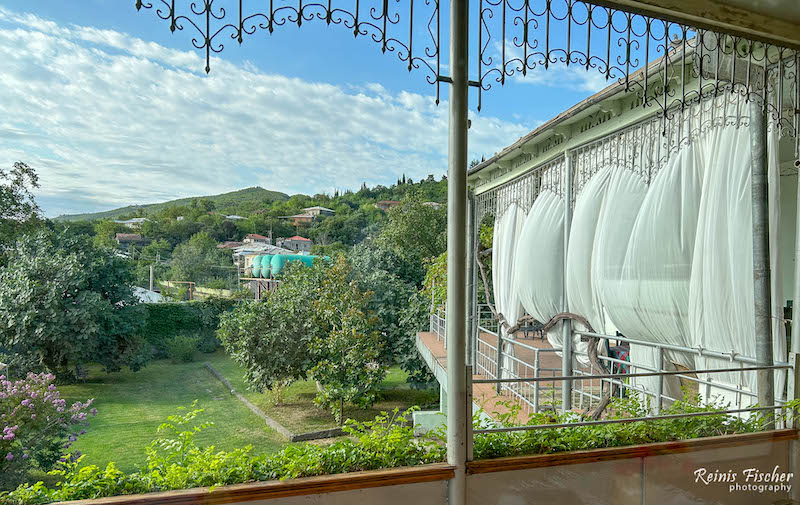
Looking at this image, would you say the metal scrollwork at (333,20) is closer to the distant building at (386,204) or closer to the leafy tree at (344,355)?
the leafy tree at (344,355)

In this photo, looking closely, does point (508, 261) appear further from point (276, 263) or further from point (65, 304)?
point (65, 304)

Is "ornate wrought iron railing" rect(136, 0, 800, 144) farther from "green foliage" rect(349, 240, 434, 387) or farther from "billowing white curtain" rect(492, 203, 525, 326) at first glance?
"green foliage" rect(349, 240, 434, 387)

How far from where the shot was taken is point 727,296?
2.38m

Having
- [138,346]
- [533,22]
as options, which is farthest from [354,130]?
[533,22]

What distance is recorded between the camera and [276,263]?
7305mm

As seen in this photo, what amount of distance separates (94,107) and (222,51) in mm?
8635

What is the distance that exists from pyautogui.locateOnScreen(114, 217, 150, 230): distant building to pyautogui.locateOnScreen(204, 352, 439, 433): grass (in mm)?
2492

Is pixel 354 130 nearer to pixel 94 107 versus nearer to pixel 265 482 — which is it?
pixel 94 107

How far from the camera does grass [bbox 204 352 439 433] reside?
22.4 ft

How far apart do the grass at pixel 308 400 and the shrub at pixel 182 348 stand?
0.28 m

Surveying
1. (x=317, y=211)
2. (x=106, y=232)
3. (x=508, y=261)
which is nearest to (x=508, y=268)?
(x=508, y=261)

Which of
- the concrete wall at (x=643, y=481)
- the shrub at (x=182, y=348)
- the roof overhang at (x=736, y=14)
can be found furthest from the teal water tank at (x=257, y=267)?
the roof overhang at (x=736, y=14)

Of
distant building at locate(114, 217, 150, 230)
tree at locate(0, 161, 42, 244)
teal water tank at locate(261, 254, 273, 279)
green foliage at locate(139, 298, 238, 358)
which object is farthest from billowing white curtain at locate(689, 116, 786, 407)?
distant building at locate(114, 217, 150, 230)

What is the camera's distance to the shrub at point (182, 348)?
784cm
